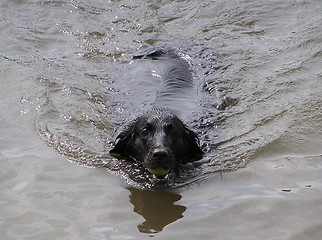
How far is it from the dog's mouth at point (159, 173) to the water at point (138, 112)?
17cm

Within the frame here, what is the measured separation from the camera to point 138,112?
275 inches

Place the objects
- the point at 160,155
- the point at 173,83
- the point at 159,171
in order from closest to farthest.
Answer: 1. the point at 160,155
2. the point at 159,171
3. the point at 173,83

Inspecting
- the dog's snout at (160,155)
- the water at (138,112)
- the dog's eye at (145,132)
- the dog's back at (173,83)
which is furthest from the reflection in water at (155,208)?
the dog's back at (173,83)

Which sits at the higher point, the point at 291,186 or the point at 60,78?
the point at 60,78

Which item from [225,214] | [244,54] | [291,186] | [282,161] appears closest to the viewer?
[225,214]

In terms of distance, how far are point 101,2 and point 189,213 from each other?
8.25 metres

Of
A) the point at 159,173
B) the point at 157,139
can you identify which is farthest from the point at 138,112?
the point at 159,173

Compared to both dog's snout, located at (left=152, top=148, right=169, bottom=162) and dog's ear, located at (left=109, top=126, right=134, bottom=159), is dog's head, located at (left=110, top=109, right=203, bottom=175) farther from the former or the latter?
dog's snout, located at (left=152, top=148, right=169, bottom=162)

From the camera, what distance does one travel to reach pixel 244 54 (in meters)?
9.41

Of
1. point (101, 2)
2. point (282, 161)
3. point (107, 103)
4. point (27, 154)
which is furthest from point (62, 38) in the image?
point (282, 161)

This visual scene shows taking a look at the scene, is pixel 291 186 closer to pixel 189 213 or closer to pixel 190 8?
pixel 189 213

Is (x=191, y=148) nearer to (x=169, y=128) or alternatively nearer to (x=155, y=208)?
(x=169, y=128)

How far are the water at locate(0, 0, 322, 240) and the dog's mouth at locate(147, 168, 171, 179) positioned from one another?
172mm

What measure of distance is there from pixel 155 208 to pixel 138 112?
225 centimetres
